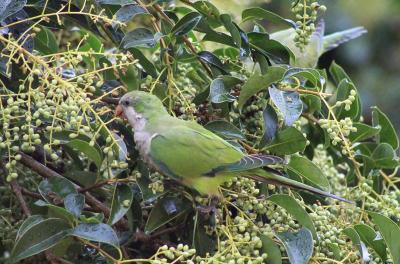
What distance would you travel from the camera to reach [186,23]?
1.47m

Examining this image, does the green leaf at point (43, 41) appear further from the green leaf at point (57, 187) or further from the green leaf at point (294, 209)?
the green leaf at point (294, 209)

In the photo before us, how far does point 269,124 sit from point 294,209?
0.17 meters

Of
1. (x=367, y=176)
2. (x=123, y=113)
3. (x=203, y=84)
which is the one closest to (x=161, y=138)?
(x=123, y=113)

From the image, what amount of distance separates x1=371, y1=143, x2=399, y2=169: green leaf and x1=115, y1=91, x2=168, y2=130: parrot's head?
47cm

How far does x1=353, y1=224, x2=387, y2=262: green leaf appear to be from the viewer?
56.8 inches

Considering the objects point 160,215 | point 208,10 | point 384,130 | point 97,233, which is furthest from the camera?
point 384,130

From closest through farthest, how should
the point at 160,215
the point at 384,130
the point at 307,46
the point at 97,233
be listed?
the point at 97,233 → the point at 160,215 → the point at 384,130 → the point at 307,46

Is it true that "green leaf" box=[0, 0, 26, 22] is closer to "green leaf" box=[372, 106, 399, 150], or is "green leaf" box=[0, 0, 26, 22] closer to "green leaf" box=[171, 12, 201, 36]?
"green leaf" box=[171, 12, 201, 36]

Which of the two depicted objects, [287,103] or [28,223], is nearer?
[28,223]

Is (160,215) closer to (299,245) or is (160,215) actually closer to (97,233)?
(97,233)

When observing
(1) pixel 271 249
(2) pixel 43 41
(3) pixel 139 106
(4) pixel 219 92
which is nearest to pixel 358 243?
(1) pixel 271 249

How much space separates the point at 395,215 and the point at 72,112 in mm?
693

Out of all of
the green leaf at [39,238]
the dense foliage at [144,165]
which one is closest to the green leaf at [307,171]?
the dense foliage at [144,165]

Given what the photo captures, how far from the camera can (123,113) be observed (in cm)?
148
